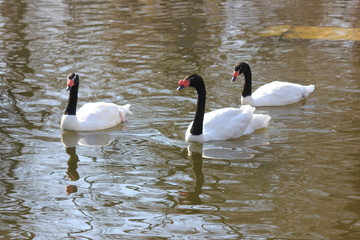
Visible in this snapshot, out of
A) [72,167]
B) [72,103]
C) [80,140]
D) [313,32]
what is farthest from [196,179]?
[313,32]

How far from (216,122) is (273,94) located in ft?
5.96

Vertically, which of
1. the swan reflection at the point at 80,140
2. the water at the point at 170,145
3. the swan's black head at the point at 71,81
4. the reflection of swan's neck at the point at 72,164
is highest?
the swan's black head at the point at 71,81

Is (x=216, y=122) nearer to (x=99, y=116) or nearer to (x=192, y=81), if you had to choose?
(x=192, y=81)

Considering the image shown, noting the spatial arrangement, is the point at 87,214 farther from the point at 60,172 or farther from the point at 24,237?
the point at 60,172

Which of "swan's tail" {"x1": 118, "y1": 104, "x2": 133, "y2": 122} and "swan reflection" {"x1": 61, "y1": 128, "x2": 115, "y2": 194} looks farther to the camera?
"swan's tail" {"x1": 118, "y1": 104, "x2": 133, "y2": 122}

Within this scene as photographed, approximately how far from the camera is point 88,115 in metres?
10.0

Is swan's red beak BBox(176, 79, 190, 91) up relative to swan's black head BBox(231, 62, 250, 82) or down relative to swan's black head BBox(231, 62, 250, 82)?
up

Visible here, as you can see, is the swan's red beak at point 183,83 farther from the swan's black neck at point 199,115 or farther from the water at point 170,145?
the water at point 170,145

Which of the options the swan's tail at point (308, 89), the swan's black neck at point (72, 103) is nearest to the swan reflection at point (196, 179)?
the swan's black neck at point (72, 103)

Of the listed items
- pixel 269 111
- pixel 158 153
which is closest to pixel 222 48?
pixel 269 111

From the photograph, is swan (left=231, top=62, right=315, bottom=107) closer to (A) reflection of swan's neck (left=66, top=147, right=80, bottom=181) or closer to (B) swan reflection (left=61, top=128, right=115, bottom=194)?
(B) swan reflection (left=61, top=128, right=115, bottom=194)

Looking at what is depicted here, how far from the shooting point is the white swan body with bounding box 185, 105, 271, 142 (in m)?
9.49

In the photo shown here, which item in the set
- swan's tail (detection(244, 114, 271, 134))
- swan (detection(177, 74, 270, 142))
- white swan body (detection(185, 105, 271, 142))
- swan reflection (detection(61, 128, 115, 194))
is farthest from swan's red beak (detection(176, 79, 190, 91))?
swan reflection (detection(61, 128, 115, 194))

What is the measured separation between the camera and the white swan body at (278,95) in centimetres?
1109
